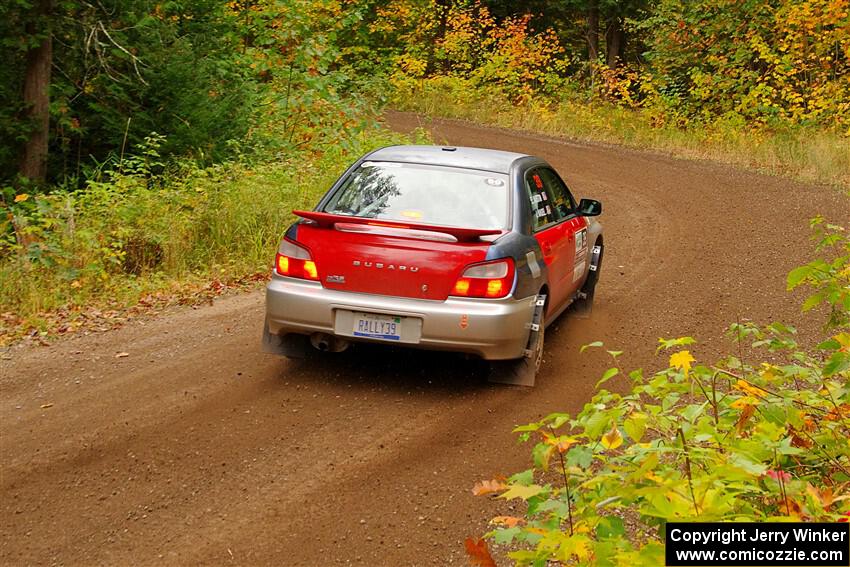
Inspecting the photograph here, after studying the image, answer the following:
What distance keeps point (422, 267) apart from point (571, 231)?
7.93 ft

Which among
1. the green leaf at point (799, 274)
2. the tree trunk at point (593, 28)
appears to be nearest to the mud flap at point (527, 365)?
the green leaf at point (799, 274)

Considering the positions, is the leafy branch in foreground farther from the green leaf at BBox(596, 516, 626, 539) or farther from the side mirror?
the side mirror

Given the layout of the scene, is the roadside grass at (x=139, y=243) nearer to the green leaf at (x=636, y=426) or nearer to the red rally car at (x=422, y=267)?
the red rally car at (x=422, y=267)

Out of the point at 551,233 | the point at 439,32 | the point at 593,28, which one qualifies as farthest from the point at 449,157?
the point at 439,32

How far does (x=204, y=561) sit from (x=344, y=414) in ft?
7.08

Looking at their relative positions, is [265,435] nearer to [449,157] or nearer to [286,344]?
[286,344]

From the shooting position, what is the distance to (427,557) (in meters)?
4.75

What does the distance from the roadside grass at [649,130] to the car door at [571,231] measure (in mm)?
12251

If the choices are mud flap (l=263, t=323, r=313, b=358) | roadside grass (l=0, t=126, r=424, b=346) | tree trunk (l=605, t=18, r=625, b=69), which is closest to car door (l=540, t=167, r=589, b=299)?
mud flap (l=263, t=323, r=313, b=358)

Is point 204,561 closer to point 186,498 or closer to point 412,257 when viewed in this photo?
point 186,498

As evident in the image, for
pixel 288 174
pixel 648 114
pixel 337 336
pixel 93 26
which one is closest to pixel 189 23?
pixel 93 26

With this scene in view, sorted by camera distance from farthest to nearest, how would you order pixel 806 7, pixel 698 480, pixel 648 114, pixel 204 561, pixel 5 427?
pixel 648 114
pixel 806 7
pixel 5 427
pixel 204 561
pixel 698 480

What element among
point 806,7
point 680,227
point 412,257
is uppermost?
point 806,7

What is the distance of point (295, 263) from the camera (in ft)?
23.8
